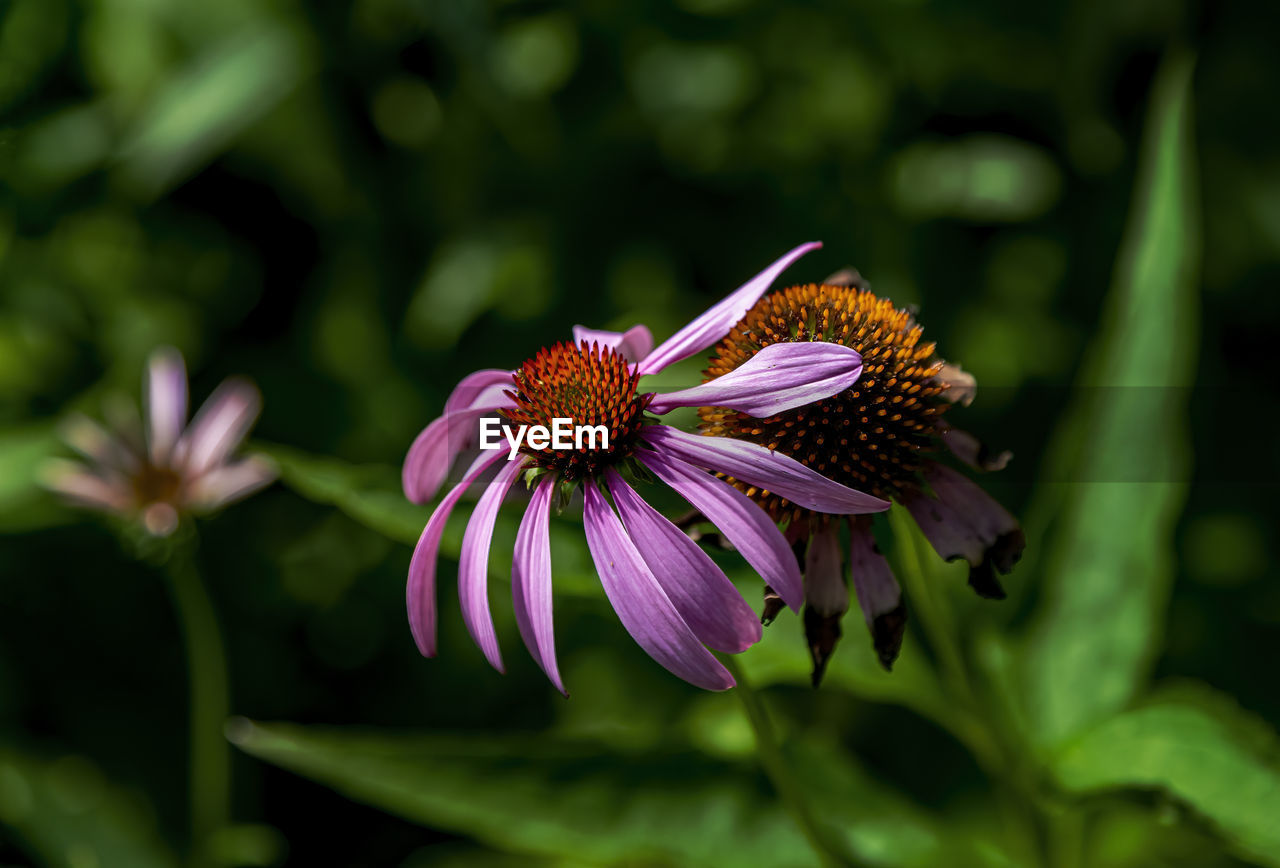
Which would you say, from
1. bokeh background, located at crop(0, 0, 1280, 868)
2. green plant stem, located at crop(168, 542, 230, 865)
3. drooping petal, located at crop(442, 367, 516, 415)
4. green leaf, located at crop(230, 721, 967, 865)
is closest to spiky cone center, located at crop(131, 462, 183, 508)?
bokeh background, located at crop(0, 0, 1280, 868)

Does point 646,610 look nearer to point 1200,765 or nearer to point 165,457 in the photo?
point 1200,765

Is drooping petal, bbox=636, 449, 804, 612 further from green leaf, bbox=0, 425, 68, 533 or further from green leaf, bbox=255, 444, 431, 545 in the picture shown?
green leaf, bbox=0, 425, 68, 533

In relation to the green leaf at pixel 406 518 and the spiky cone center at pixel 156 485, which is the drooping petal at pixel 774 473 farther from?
the spiky cone center at pixel 156 485

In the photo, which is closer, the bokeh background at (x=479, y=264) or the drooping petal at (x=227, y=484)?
the bokeh background at (x=479, y=264)

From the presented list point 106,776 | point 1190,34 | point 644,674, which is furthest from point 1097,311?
point 106,776

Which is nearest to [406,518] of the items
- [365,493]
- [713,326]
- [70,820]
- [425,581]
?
[365,493]

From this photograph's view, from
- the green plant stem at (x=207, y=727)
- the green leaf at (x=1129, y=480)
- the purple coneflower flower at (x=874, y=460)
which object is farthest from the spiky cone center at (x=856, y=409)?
the green plant stem at (x=207, y=727)
